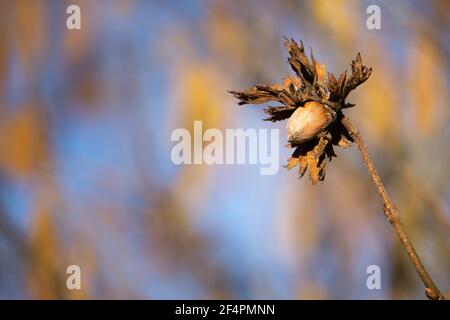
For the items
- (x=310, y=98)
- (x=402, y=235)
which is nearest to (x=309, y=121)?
(x=310, y=98)

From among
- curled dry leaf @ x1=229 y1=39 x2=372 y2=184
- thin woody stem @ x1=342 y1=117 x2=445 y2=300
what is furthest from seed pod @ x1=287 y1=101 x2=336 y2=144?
thin woody stem @ x1=342 y1=117 x2=445 y2=300

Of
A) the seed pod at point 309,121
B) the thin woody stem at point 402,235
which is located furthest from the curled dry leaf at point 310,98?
the thin woody stem at point 402,235

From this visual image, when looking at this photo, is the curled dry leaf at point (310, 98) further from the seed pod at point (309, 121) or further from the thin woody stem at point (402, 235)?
the thin woody stem at point (402, 235)

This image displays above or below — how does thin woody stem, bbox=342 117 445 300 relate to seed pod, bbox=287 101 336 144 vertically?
below

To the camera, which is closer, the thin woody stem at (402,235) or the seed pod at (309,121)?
the thin woody stem at (402,235)

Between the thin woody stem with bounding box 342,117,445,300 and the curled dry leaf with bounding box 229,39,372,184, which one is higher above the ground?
the curled dry leaf with bounding box 229,39,372,184

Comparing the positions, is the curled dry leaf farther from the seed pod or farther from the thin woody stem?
the thin woody stem

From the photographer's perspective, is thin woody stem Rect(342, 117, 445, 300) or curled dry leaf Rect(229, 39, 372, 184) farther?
curled dry leaf Rect(229, 39, 372, 184)
